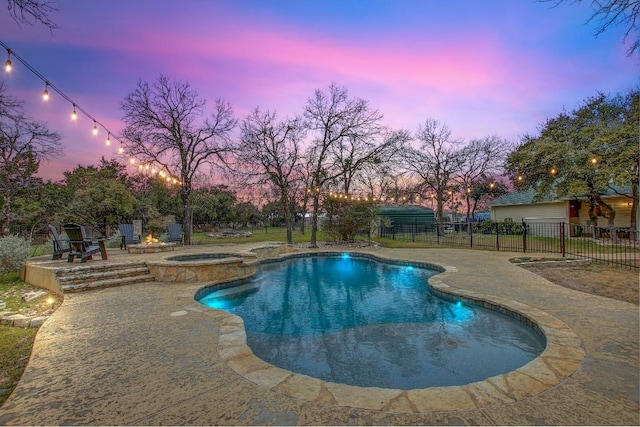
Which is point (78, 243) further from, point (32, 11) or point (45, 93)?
point (32, 11)

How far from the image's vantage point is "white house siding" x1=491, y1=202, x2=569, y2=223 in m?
16.9

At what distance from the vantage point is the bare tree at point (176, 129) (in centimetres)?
1411

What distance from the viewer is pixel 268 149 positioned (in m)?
14.7

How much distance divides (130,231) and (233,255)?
6032mm

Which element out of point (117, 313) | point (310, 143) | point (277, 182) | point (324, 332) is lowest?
point (324, 332)

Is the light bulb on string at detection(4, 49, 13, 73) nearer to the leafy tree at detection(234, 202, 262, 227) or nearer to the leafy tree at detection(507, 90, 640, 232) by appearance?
the leafy tree at detection(507, 90, 640, 232)

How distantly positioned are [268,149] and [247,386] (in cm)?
1345

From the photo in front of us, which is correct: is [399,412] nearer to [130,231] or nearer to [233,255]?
[233,255]

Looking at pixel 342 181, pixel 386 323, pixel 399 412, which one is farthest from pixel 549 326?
pixel 342 181

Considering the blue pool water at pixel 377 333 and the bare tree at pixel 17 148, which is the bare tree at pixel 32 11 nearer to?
the blue pool water at pixel 377 333

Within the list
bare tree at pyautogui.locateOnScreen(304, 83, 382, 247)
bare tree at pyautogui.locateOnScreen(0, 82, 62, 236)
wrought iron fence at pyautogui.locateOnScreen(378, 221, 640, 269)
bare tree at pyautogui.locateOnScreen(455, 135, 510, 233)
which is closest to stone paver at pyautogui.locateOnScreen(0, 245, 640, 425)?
wrought iron fence at pyautogui.locateOnScreen(378, 221, 640, 269)

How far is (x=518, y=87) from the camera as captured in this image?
11.8m

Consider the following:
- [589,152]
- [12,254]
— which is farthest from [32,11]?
[589,152]

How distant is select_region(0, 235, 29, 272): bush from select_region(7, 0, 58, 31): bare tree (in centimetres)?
641
